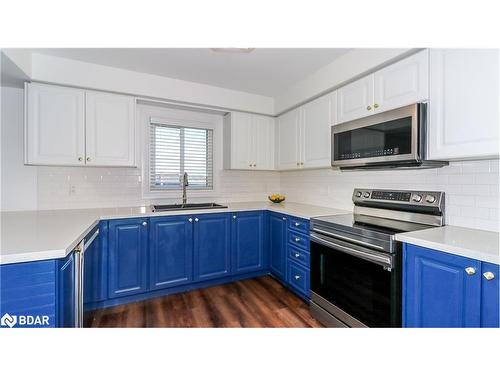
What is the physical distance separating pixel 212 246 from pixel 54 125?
1.90 metres

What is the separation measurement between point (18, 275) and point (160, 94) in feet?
6.85

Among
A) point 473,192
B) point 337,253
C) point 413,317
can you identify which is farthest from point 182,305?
point 473,192

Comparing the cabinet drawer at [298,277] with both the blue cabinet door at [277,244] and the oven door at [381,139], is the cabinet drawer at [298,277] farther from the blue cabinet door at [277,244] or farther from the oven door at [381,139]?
the oven door at [381,139]

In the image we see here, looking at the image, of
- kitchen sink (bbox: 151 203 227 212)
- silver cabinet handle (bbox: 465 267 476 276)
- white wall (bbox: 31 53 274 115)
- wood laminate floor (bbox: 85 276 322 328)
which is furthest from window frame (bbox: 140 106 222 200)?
silver cabinet handle (bbox: 465 267 476 276)

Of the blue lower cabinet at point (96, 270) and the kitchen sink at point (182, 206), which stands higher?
the kitchen sink at point (182, 206)

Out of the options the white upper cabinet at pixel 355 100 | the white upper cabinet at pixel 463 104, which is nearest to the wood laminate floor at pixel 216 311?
the white upper cabinet at pixel 463 104

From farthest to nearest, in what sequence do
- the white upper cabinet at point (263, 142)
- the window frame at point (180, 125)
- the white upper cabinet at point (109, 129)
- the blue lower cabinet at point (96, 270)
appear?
the white upper cabinet at point (263, 142)
the window frame at point (180, 125)
the white upper cabinet at point (109, 129)
the blue lower cabinet at point (96, 270)

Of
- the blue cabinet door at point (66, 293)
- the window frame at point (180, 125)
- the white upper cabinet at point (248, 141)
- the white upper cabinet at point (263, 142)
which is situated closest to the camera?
the blue cabinet door at point (66, 293)

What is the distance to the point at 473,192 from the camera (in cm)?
163

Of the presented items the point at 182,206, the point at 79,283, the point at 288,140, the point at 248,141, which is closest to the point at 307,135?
the point at 288,140

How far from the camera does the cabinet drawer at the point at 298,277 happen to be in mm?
2271

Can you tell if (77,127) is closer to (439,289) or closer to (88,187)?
(88,187)

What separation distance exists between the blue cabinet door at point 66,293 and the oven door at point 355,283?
1.72 m
